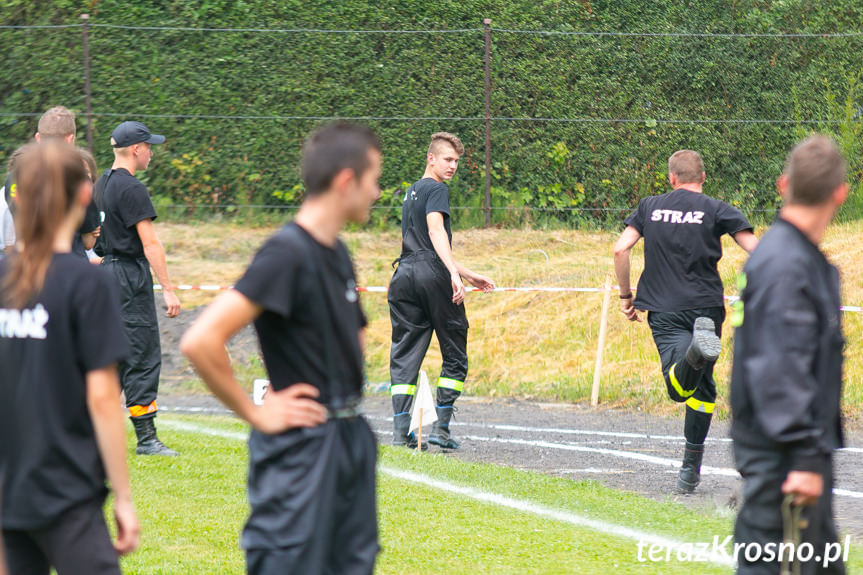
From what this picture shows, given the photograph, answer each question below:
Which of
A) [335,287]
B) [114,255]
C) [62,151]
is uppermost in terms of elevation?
[62,151]

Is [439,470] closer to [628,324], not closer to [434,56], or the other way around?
[628,324]

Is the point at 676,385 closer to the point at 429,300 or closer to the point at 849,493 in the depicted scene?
the point at 849,493

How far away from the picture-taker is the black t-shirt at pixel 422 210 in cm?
886

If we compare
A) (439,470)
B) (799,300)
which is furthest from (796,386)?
(439,470)

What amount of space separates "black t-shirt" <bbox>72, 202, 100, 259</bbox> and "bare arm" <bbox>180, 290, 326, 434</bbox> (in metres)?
4.22

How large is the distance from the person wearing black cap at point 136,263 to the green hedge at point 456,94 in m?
8.00

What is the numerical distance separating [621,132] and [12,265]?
14151 millimetres

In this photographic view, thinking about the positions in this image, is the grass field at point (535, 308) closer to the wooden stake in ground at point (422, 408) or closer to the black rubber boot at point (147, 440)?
the wooden stake in ground at point (422, 408)

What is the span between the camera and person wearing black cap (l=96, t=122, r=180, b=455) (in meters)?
8.04

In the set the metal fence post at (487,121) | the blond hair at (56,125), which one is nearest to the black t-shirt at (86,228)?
the blond hair at (56,125)

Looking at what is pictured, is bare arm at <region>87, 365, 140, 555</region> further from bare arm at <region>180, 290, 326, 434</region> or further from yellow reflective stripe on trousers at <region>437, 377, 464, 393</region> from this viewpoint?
yellow reflective stripe on trousers at <region>437, 377, 464, 393</region>

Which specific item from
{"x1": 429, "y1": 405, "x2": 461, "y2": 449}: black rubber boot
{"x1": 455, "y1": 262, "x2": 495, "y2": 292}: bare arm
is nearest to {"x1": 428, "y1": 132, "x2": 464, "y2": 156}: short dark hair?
{"x1": 455, "y1": 262, "x2": 495, "y2": 292}: bare arm

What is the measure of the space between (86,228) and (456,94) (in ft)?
32.2

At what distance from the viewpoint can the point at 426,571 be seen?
18.0 ft
